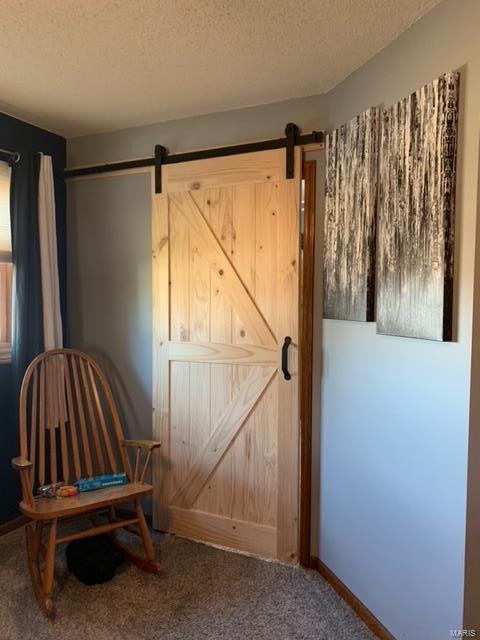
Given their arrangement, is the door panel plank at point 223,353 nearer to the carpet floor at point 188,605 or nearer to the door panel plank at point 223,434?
the door panel plank at point 223,434

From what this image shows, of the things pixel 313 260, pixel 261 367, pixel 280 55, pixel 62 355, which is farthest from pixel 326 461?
pixel 280 55

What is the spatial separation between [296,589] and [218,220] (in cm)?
192

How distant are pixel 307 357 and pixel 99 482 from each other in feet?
4.13

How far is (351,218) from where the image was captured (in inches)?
76.4

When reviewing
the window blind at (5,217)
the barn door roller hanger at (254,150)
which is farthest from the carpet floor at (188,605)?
the barn door roller hanger at (254,150)

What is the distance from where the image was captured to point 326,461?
2.21 meters

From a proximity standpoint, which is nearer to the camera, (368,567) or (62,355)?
(368,567)

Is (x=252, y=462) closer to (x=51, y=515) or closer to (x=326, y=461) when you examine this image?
(x=326, y=461)

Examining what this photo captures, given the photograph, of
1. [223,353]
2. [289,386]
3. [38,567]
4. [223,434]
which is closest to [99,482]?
[38,567]

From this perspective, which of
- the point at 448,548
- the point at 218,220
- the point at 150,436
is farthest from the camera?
the point at 150,436

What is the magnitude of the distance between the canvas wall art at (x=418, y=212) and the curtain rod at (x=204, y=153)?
1.74 ft

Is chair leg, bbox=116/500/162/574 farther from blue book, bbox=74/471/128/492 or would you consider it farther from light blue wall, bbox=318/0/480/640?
light blue wall, bbox=318/0/480/640

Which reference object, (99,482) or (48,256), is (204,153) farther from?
(99,482)

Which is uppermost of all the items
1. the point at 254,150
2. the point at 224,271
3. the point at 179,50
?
the point at 179,50
